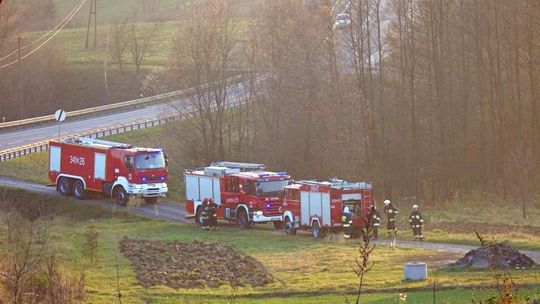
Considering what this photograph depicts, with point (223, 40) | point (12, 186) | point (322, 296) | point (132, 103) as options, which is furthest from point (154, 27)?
point (322, 296)

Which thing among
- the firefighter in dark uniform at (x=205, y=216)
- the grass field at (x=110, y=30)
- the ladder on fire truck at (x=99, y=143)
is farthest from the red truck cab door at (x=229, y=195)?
the grass field at (x=110, y=30)

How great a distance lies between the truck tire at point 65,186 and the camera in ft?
157

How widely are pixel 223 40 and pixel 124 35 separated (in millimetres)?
45446

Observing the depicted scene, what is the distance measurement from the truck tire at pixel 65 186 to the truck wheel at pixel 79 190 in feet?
0.93

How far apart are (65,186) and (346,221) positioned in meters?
17.4

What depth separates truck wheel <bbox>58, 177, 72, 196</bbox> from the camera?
4788cm

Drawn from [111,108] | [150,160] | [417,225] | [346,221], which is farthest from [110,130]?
[417,225]

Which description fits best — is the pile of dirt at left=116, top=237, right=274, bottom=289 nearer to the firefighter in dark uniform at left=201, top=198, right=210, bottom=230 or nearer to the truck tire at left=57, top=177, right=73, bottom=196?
the firefighter in dark uniform at left=201, top=198, right=210, bottom=230

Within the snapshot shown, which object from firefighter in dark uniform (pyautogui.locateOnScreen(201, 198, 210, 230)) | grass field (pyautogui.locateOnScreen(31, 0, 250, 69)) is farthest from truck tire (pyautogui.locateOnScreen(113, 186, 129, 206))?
grass field (pyautogui.locateOnScreen(31, 0, 250, 69))

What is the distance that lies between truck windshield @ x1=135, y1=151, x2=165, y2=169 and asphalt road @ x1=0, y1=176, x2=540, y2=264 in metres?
1.89

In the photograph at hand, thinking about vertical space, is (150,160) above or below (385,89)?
below

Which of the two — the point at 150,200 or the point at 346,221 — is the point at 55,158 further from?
the point at 346,221

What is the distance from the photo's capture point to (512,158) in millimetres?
49406

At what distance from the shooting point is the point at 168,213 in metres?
45.0
